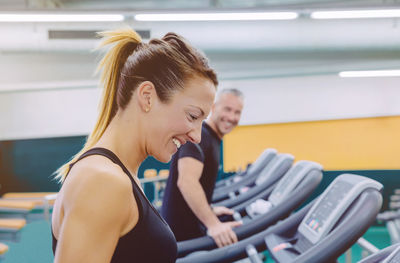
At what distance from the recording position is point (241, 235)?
2.09 meters

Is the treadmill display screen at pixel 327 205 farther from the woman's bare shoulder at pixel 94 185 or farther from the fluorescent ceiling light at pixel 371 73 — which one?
the fluorescent ceiling light at pixel 371 73

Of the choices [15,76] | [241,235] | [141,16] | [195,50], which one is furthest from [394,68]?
[15,76]

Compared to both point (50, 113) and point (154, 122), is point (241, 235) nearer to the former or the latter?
point (154, 122)

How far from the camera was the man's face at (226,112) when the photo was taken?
7.49 ft

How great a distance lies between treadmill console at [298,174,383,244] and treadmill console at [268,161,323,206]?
0.56m

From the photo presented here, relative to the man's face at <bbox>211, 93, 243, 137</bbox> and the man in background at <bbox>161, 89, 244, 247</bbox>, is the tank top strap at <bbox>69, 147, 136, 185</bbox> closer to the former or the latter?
the man in background at <bbox>161, 89, 244, 247</bbox>

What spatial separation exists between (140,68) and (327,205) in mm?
1169

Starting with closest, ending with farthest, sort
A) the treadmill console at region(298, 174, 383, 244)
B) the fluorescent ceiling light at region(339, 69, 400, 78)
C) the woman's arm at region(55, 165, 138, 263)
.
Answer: the woman's arm at region(55, 165, 138, 263)
the treadmill console at region(298, 174, 383, 244)
the fluorescent ceiling light at region(339, 69, 400, 78)

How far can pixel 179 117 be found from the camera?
886 mm

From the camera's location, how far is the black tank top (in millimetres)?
769

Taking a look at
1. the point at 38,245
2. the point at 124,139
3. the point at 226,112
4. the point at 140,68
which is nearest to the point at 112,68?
the point at 140,68

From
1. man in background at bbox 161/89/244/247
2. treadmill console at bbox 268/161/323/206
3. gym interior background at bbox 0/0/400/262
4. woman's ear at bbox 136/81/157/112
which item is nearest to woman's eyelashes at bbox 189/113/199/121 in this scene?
woman's ear at bbox 136/81/157/112

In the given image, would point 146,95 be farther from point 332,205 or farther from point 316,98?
point 316,98

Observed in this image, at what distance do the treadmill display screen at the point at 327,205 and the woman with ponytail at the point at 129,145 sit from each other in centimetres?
91
